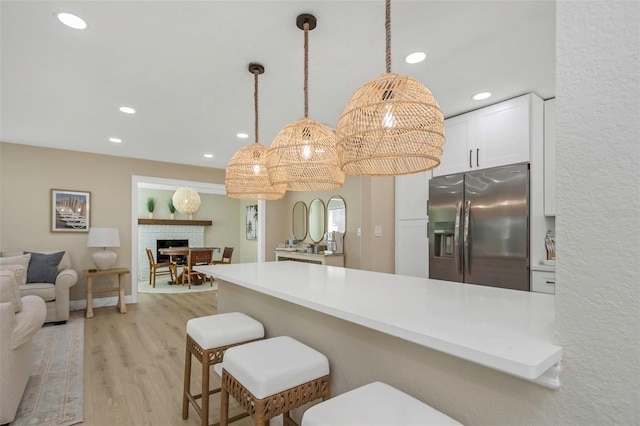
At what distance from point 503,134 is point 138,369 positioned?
12.4ft

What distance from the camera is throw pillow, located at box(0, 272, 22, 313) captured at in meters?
2.02

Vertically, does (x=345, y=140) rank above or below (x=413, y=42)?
below

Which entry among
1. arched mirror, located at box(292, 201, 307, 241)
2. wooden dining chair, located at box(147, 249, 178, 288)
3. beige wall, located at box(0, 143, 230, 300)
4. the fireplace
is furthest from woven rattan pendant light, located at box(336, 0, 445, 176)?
the fireplace

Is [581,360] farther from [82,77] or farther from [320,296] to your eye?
[82,77]

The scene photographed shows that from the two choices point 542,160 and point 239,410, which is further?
point 542,160

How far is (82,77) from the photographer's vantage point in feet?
8.48

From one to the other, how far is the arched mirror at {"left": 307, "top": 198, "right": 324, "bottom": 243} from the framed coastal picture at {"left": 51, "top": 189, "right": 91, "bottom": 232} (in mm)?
3550

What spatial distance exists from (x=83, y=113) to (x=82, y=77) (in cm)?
99

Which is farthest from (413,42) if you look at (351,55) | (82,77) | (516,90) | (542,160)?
(82,77)

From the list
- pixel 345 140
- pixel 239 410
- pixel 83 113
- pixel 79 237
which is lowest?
pixel 239 410

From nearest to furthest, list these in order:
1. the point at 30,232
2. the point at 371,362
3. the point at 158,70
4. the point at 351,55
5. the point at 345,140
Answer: the point at 371,362, the point at 345,140, the point at 351,55, the point at 158,70, the point at 30,232

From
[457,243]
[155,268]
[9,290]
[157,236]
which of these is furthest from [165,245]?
[457,243]

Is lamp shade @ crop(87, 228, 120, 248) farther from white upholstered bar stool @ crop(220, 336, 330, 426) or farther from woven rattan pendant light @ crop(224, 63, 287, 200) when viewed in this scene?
white upholstered bar stool @ crop(220, 336, 330, 426)

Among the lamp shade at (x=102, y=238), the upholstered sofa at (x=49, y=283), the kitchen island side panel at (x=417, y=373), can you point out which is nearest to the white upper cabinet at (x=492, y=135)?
the kitchen island side panel at (x=417, y=373)
